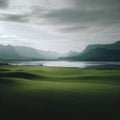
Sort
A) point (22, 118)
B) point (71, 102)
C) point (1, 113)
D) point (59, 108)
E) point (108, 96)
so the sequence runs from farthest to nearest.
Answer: point (108, 96)
point (71, 102)
point (59, 108)
point (1, 113)
point (22, 118)

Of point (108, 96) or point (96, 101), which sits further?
point (108, 96)

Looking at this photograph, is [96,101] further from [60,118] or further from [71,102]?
[60,118]

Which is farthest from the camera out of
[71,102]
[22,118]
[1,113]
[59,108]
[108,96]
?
[108,96]

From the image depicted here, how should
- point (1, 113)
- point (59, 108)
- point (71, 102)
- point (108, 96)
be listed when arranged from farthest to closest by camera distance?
1. point (108, 96)
2. point (71, 102)
3. point (59, 108)
4. point (1, 113)

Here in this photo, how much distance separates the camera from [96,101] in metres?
Answer: 14.3

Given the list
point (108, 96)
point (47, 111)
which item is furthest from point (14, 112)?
point (108, 96)

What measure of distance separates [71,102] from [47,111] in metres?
2.73

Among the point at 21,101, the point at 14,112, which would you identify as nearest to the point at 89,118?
the point at 14,112

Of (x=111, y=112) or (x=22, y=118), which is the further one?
(x=111, y=112)

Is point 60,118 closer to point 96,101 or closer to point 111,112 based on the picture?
point 111,112

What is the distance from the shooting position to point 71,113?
1136 cm

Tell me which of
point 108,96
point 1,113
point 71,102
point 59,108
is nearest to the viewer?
point 1,113

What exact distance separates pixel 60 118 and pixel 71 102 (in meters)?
3.59

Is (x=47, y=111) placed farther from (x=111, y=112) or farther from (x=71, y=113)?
(x=111, y=112)
